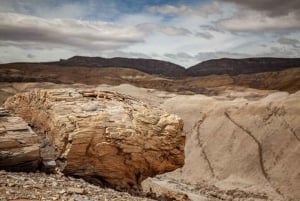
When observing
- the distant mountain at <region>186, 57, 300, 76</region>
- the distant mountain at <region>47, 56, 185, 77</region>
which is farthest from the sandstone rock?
the distant mountain at <region>47, 56, 185, 77</region>

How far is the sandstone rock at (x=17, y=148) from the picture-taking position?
439 inches

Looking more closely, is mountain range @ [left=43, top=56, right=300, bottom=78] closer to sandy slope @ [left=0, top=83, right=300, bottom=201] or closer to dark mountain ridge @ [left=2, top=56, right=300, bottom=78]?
dark mountain ridge @ [left=2, top=56, right=300, bottom=78]

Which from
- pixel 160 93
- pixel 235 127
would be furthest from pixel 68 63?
pixel 235 127

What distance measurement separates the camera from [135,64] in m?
191

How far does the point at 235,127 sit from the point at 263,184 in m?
10.1

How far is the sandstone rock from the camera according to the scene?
439 inches

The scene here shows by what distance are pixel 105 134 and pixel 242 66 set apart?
541 ft

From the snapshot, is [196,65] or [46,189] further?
[196,65]

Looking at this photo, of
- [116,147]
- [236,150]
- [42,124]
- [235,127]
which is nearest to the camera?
[116,147]

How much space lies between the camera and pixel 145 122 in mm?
13938

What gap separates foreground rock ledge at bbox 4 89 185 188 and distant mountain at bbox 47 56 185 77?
168 meters

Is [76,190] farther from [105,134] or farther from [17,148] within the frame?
[105,134]

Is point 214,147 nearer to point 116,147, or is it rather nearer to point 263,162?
point 263,162

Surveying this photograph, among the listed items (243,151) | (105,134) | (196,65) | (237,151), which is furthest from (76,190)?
(196,65)
